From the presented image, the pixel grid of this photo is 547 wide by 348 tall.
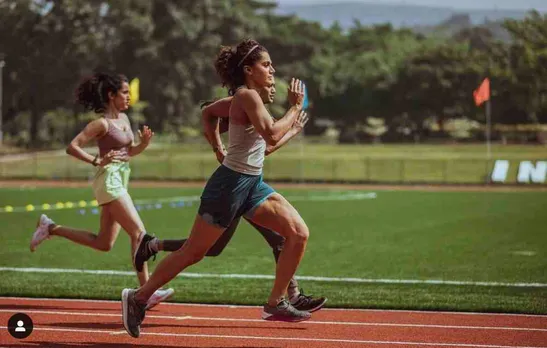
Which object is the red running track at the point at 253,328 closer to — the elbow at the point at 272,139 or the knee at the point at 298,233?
the knee at the point at 298,233

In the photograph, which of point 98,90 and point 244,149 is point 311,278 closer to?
point 98,90

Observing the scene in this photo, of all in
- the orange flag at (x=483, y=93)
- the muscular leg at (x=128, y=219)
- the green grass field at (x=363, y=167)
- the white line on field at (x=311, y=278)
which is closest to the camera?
the muscular leg at (x=128, y=219)

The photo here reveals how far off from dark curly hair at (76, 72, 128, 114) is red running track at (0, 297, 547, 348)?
69.3 inches

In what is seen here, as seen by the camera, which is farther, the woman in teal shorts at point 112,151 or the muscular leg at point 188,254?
the woman in teal shorts at point 112,151

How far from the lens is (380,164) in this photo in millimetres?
55406

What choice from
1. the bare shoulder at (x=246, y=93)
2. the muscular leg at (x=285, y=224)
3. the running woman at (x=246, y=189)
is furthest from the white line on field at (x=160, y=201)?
the bare shoulder at (x=246, y=93)

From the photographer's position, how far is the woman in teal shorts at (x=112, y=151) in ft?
32.6

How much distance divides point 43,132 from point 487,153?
52813 mm

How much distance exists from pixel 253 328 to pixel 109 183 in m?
1.82

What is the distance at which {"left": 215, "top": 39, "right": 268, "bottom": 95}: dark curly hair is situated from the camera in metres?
7.87

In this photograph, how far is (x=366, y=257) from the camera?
16.7 m

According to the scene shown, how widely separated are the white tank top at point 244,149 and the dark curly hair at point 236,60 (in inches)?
12.8

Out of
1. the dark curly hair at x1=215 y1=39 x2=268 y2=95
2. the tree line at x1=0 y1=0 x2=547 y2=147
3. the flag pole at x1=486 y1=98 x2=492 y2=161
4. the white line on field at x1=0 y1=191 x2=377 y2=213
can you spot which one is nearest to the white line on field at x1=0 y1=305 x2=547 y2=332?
the dark curly hair at x1=215 y1=39 x2=268 y2=95

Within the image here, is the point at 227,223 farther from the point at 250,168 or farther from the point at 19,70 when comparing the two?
the point at 19,70
